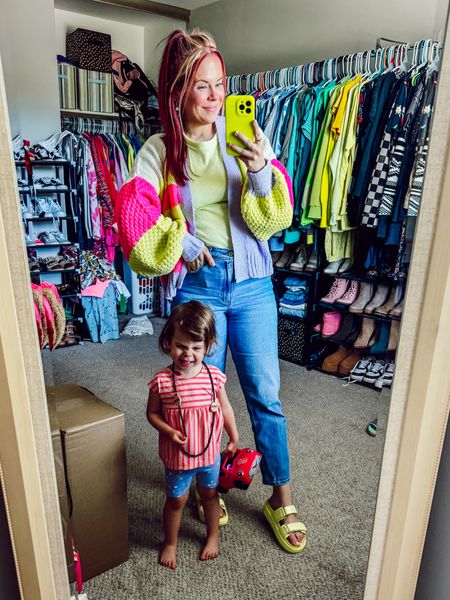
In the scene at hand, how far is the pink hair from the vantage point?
81cm

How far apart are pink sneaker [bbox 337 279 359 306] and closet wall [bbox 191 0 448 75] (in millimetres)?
462

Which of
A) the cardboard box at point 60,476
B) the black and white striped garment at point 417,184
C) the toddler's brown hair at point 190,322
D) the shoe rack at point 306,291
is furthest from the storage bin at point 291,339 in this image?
the cardboard box at point 60,476

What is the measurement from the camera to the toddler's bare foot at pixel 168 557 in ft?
3.59

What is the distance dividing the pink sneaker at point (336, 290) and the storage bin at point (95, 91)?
61 cm

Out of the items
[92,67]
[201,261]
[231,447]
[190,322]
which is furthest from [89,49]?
[231,447]

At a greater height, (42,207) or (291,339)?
(42,207)

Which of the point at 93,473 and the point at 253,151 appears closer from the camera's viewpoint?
the point at 253,151

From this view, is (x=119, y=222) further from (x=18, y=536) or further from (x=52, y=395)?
(x=18, y=536)

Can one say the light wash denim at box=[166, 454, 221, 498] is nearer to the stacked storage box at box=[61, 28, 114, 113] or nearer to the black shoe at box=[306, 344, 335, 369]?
the black shoe at box=[306, 344, 335, 369]

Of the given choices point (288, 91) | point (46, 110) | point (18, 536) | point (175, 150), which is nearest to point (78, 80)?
point (46, 110)

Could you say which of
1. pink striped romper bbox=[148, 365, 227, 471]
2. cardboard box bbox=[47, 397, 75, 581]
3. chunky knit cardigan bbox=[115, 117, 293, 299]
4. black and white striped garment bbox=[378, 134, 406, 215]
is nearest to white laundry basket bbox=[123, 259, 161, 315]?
chunky knit cardigan bbox=[115, 117, 293, 299]

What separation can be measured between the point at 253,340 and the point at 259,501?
1.56 ft

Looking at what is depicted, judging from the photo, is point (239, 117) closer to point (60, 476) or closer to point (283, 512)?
point (60, 476)

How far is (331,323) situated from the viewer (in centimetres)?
112
